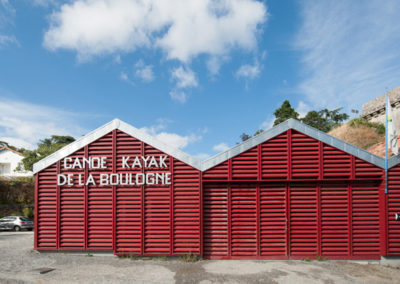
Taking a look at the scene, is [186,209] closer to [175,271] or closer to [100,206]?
[175,271]

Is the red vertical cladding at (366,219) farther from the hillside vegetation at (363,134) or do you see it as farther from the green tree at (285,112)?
the green tree at (285,112)

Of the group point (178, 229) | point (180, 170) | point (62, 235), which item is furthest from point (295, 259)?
point (62, 235)

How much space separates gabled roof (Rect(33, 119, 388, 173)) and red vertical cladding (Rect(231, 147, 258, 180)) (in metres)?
0.23

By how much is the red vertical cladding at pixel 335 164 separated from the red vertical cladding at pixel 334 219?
17.1 inches

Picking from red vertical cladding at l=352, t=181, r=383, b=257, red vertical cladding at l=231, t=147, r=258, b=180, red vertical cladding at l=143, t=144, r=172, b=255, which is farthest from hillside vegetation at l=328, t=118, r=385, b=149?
red vertical cladding at l=143, t=144, r=172, b=255

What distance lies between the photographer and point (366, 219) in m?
10.3

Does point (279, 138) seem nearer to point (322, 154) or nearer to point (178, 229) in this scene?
point (322, 154)

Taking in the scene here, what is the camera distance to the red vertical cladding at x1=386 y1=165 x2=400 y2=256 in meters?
10.0

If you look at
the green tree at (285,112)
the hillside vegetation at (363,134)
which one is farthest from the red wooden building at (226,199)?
the green tree at (285,112)

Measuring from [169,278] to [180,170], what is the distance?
169 inches

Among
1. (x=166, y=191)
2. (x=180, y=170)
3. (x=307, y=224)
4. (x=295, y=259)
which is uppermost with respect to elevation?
(x=180, y=170)

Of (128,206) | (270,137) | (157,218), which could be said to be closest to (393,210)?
(270,137)

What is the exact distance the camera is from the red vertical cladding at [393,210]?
33.0 ft

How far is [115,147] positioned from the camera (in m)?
10.7
